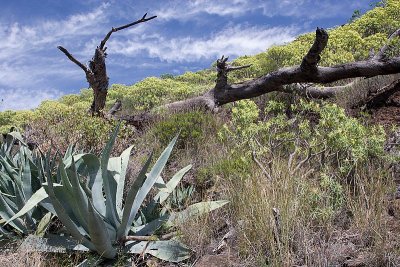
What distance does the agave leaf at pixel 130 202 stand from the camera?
409 centimetres

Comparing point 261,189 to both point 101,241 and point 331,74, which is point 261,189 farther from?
point 331,74

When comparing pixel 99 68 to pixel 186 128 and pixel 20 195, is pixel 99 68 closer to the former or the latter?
pixel 186 128

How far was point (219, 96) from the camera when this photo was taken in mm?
11867

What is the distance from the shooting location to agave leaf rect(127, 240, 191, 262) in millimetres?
4227

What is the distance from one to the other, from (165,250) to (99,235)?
0.62m

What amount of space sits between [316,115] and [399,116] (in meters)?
1.62

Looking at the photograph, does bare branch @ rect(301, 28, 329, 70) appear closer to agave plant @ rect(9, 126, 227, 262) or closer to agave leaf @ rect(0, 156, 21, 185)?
agave plant @ rect(9, 126, 227, 262)

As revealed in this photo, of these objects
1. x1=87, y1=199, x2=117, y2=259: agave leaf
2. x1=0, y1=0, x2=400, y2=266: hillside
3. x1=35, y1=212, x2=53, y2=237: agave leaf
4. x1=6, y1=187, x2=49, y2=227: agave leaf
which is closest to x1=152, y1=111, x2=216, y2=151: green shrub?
x1=0, y1=0, x2=400, y2=266: hillside

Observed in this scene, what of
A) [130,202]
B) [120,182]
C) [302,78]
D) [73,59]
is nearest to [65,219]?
[130,202]

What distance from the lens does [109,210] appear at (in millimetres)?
4344

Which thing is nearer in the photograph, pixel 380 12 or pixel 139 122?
pixel 139 122

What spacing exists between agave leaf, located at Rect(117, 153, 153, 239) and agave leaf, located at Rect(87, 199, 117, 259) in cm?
21

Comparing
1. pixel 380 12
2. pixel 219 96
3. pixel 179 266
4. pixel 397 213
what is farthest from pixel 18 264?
pixel 380 12

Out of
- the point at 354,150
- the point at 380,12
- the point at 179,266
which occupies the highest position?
the point at 380,12
